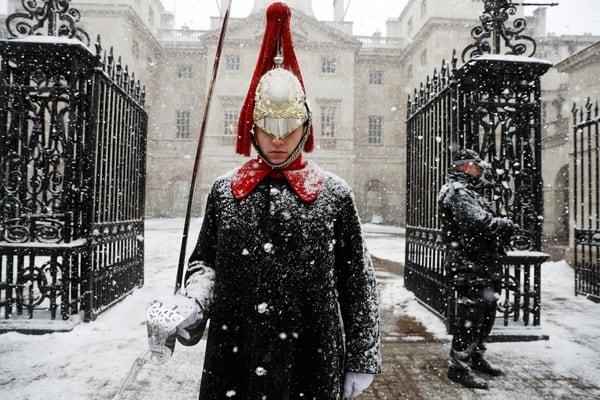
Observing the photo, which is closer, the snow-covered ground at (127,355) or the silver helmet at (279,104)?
the silver helmet at (279,104)

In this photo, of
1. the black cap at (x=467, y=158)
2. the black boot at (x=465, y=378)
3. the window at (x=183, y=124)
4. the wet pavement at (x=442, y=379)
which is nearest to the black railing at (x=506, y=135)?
the wet pavement at (x=442, y=379)

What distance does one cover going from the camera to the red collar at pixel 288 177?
2104 millimetres

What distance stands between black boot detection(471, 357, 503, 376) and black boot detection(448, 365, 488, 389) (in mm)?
330

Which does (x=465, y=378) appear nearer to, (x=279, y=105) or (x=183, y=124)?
(x=279, y=105)

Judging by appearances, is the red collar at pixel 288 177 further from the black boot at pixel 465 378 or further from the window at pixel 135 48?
the window at pixel 135 48

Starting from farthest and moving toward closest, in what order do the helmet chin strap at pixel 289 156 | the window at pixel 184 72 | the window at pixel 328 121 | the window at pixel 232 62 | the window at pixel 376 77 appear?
the window at pixel 376 77 < the window at pixel 184 72 < the window at pixel 328 121 < the window at pixel 232 62 < the helmet chin strap at pixel 289 156

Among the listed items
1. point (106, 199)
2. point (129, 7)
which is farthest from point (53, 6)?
point (129, 7)

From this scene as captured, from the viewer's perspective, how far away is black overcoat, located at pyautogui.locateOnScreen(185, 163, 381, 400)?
6.45 ft

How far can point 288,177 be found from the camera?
212 centimetres

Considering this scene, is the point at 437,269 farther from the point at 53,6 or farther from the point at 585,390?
the point at 53,6

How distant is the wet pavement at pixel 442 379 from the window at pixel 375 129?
3345 centimetres

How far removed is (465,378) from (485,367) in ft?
1.50

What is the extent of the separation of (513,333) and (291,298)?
15.5ft

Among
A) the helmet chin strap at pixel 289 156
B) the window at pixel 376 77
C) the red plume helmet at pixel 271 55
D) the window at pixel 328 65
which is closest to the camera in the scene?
the helmet chin strap at pixel 289 156
